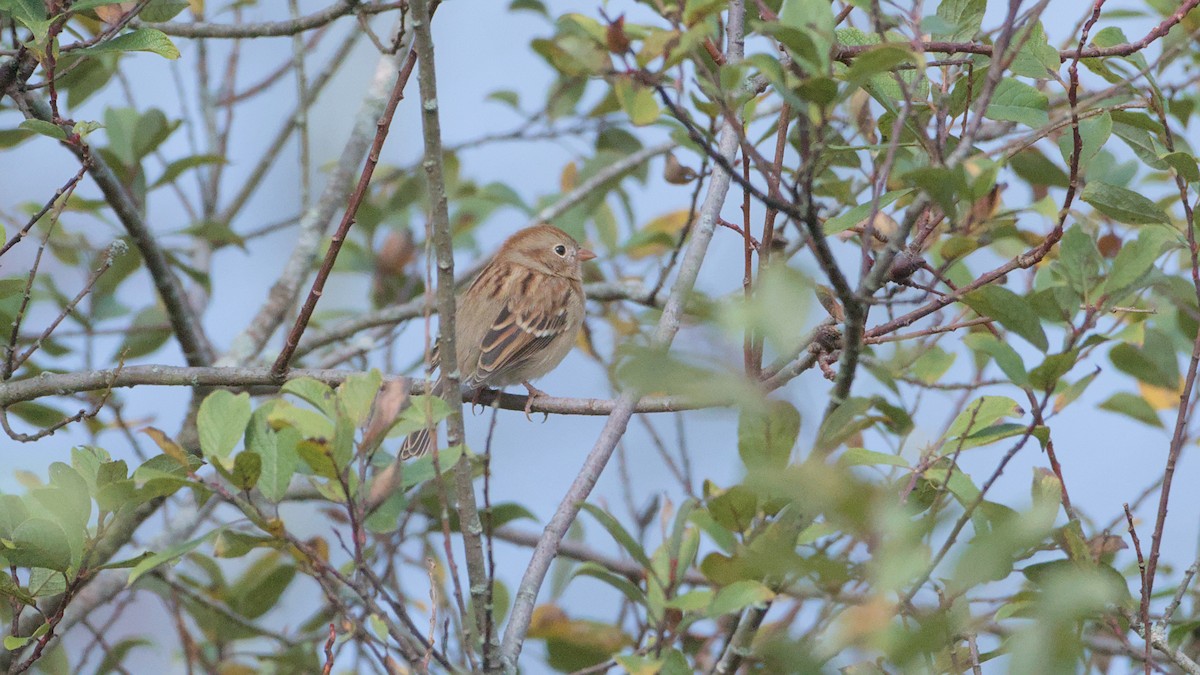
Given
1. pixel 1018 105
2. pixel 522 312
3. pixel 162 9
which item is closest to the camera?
pixel 1018 105

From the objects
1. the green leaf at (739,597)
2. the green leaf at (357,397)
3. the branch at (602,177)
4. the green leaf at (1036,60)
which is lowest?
the green leaf at (739,597)

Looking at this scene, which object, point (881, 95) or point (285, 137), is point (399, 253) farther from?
point (881, 95)

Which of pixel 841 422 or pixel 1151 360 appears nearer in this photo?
pixel 841 422

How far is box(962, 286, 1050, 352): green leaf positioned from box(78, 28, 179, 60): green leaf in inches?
66.3

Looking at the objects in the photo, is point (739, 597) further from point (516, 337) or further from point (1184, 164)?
point (516, 337)

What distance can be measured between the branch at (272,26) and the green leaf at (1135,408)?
2246mm

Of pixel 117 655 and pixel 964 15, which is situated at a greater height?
pixel 964 15

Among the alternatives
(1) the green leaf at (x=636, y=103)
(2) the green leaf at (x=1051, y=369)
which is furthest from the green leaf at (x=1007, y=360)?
(1) the green leaf at (x=636, y=103)

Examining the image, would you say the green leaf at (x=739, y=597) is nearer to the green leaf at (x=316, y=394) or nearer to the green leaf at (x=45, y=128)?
the green leaf at (x=316, y=394)

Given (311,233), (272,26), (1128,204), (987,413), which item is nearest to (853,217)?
(987,413)

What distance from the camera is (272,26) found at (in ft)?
10.9

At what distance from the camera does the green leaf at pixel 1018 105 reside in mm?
2219

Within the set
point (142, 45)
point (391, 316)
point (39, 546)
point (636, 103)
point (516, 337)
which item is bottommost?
point (39, 546)

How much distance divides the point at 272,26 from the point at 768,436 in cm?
221
